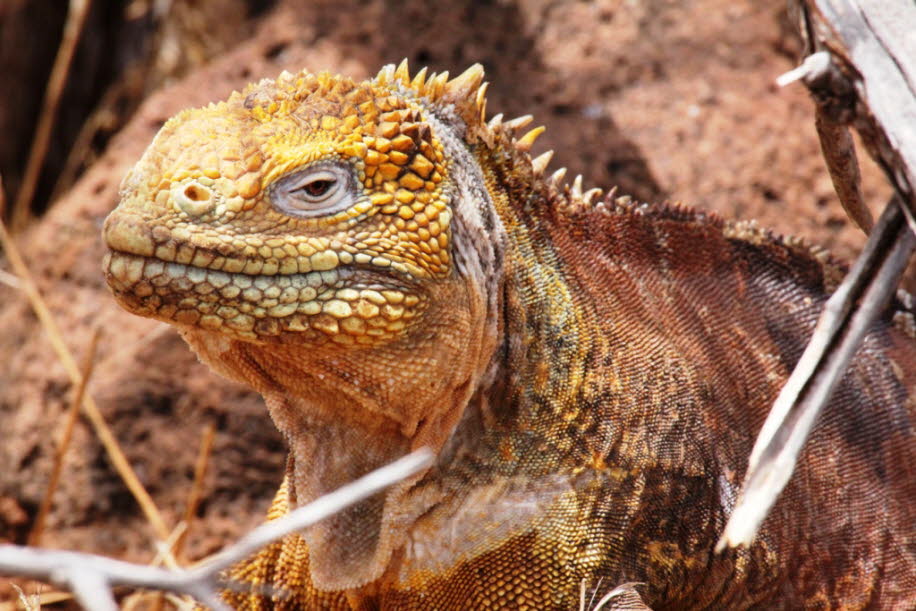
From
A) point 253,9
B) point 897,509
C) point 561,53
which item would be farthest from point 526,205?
point 253,9

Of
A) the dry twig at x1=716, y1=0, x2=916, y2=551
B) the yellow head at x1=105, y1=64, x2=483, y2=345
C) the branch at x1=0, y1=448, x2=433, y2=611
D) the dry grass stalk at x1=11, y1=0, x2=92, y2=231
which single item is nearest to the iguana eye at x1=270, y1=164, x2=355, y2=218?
the yellow head at x1=105, y1=64, x2=483, y2=345

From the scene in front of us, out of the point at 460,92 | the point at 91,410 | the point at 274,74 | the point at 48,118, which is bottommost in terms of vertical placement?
the point at 91,410

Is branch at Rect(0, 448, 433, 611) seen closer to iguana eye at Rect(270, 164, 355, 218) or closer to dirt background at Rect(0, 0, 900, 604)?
iguana eye at Rect(270, 164, 355, 218)

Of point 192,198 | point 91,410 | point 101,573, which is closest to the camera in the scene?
point 101,573

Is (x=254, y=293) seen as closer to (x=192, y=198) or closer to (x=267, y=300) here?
(x=267, y=300)

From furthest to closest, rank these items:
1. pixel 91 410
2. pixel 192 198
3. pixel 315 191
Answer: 1. pixel 91 410
2. pixel 315 191
3. pixel 192 198

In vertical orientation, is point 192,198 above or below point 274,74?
above

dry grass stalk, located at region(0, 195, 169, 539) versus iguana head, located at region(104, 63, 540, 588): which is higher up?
iguana head, located at region(104, 63, 540, 588)

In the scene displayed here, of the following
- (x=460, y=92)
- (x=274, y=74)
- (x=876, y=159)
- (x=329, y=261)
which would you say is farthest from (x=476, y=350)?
(x=274, y=74)
